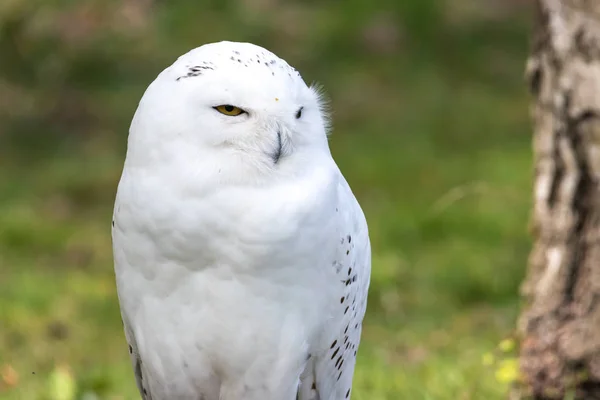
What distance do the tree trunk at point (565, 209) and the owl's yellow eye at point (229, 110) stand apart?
1715 millimetres

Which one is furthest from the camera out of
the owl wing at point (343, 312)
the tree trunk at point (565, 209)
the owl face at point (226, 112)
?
the tree trunk at point (565, 209)

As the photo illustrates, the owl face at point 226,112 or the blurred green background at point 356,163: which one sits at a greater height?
the owl face at point 226,112

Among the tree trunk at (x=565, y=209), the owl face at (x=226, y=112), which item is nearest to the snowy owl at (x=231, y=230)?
the owl face at (x=226, y=112)

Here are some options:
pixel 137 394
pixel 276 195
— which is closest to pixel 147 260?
pixel 276 195

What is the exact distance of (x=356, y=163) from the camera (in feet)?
29.7

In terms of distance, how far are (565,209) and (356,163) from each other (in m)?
5.20

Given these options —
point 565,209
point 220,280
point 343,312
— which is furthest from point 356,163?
point 220,280

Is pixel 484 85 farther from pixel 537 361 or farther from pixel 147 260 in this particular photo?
pixel 147 260

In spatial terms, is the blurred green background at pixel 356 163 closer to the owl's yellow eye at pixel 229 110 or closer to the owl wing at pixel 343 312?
the owl wing at pixel 343 312

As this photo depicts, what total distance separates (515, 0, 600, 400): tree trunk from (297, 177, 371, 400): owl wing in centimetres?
111

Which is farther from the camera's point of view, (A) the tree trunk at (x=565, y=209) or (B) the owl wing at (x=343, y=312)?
(A) the tree trunk at (x=565, y=209)

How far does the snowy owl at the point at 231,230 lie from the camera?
257cm

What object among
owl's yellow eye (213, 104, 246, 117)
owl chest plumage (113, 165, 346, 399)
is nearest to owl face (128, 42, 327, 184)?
owl's yellow eye (213, 104, 246, 117)

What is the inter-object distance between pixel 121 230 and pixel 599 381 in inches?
79.9
